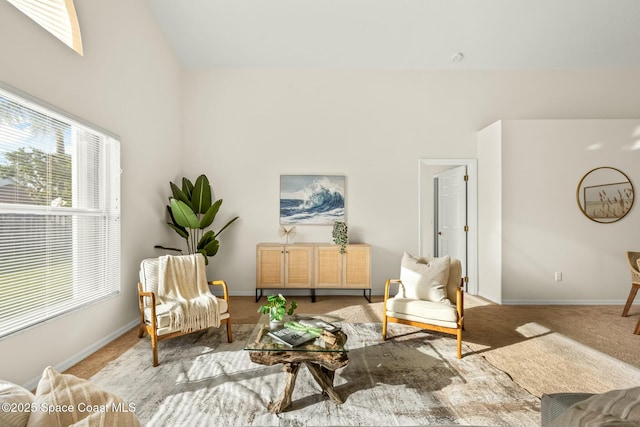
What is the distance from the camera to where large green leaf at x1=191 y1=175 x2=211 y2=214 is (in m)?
4.94

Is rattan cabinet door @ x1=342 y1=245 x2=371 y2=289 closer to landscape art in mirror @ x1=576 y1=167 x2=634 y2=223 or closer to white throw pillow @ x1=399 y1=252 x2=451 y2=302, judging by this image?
white throw pillow @ x1=399 y1=252 x2=451 y2=302

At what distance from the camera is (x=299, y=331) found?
2.45 m

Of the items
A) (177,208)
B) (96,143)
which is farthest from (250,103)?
(96,143)

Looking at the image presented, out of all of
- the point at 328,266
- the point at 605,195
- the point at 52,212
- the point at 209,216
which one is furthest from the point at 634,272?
the point at 52,212

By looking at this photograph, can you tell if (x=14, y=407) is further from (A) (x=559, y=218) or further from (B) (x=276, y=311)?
(A) (x=559, y=218)

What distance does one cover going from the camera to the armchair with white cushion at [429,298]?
3076 mm

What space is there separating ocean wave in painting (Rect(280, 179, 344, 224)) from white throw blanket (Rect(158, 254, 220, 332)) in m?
2.07

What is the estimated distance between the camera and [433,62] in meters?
5.27

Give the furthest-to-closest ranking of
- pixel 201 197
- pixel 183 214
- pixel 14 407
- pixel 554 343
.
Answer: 1. pixel 201 197
2. pixel 183 214
3. pixel 554 343
4. pixel 14 407

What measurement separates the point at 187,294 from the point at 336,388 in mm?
1893

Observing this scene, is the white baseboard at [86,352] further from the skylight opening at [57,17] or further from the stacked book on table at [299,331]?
the skylight opening at [57,17]

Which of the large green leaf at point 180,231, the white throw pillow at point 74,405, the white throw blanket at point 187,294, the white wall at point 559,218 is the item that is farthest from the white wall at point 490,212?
the white throw pillow at point 74,405

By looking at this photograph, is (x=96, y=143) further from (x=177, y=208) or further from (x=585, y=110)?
(x=585, y=110)

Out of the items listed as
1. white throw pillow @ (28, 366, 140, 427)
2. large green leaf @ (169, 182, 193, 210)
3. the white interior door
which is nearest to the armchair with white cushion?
the white interior door
